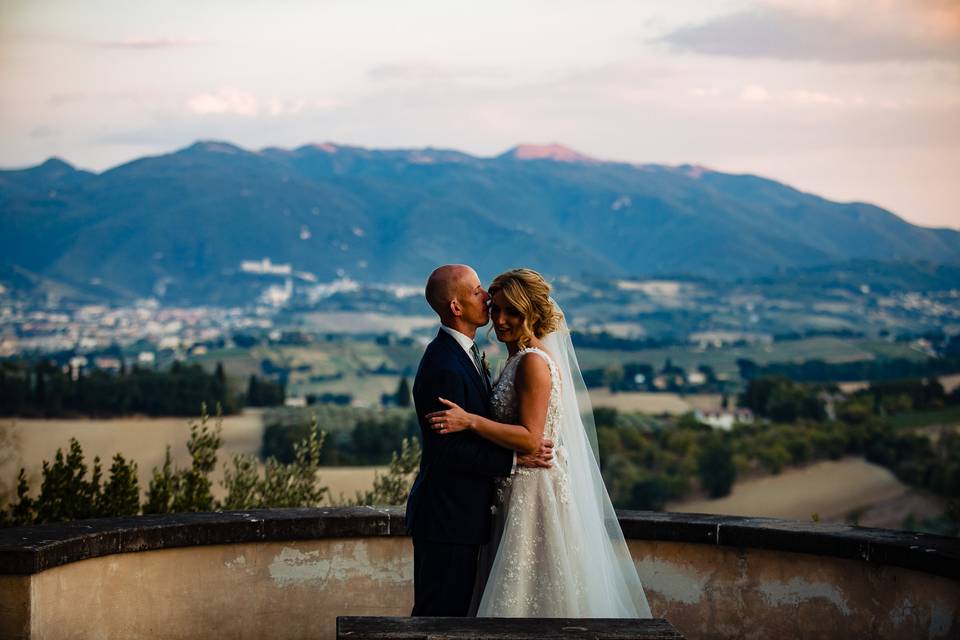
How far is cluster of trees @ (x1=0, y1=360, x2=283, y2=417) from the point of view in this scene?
189 ft

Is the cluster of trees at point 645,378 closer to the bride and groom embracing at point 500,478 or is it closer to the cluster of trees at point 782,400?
the cluster of trees at point 782,400

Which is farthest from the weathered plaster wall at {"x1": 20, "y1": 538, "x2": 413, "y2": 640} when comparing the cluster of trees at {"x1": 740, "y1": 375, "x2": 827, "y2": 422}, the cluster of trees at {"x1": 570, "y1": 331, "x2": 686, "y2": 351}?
the cluster of trees at {"x1": 570, "y1": 331, "x2": 686, "y2": 351}

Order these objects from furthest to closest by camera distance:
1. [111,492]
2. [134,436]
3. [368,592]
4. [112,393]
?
[112,393]
[134,436]
[111,492]
[368,592]

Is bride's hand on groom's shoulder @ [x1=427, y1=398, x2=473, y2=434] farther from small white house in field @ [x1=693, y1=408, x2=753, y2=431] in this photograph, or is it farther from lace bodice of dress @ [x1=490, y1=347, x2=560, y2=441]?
small white house in field @ [x1=693, y1=408, x2=753, y2=431]

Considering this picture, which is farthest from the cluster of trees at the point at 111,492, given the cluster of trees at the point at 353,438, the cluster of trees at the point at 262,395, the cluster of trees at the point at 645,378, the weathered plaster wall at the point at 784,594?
the cluster of trees at the point at 645,378

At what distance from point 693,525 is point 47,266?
184726 millimetres

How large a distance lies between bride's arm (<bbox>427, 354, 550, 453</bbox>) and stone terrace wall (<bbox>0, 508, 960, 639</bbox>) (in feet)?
4.95

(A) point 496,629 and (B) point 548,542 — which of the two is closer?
(A) point 496,629

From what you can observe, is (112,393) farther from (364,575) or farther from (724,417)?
(364,575)

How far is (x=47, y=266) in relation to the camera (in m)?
177

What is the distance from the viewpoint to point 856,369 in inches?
3455

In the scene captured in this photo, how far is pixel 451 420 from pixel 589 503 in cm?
78

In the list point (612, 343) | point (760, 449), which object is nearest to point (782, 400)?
point (760, 449)

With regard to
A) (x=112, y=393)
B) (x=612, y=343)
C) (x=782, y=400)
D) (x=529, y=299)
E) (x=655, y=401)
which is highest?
(x=529, y=299)
